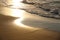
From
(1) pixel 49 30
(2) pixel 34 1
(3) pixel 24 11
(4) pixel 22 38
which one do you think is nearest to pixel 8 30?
(4) pixel 22 38

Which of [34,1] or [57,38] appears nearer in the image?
[57,38]

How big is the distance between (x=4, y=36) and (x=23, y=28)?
2.79ft

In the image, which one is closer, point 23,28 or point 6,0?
point 23,28

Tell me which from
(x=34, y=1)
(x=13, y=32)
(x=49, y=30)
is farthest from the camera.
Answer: (x=34, y=1)

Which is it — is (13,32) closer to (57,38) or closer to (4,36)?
(4,36)

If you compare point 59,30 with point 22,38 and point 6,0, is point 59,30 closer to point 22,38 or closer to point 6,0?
point 22,38

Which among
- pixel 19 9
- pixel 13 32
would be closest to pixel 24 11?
pixel 19 9

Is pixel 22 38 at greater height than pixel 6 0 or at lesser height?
lesser

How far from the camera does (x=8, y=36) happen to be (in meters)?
4.24

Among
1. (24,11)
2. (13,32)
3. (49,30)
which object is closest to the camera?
(13,32)

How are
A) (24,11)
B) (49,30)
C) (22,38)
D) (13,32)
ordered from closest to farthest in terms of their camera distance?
(22,38) → (13,32) → (49,30) → (24,11)

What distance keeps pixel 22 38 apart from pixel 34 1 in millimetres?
5518

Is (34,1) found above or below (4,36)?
above

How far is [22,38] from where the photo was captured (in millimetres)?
4176
